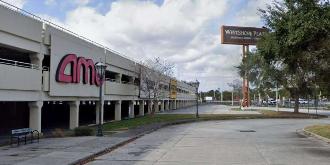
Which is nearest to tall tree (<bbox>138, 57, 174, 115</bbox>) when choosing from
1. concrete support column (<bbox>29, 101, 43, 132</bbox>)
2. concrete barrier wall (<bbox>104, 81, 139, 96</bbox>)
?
concrete barrier wall (<bbox>104, 81, 139, 96</bbox>)

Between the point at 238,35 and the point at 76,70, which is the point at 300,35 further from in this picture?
the point at 238,35

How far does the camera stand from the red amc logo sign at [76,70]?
32.7 m

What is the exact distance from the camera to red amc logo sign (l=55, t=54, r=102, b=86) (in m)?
32.7

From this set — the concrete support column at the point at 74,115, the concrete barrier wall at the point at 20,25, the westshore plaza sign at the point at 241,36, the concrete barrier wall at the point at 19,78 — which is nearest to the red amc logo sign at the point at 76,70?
the concrete support column at the point at 74,115

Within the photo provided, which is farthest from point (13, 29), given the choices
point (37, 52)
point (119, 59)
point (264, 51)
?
point (119, 59)

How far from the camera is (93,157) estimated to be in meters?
19.7

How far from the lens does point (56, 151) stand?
68.0 ft

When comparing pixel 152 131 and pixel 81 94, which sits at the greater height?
pixel 81 94

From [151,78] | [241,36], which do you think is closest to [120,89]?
[151,78]

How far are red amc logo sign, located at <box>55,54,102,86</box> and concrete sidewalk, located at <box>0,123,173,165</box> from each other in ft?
18.6

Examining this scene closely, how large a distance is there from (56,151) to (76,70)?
50.9ft

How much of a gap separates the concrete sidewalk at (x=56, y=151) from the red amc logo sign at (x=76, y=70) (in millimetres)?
5679

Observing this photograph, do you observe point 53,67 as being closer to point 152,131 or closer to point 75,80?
point 75,80

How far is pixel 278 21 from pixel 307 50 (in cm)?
180
